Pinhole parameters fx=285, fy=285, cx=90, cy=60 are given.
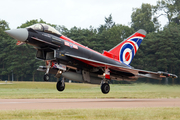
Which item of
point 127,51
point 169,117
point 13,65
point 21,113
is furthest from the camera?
point 13,65

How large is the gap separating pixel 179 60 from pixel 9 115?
62099 millimetres

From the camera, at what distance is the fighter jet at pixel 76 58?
64.5 ft

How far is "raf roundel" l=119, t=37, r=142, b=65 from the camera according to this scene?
81.5ft

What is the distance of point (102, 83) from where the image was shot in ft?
74.0

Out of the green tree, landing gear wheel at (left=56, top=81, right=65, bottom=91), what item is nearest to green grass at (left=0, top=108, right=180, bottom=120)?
landing gear wheel at (left=56, top=81, right=65, bottom=91)

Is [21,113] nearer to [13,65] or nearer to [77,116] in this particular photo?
[77,116]

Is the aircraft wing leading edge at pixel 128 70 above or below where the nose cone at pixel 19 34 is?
below

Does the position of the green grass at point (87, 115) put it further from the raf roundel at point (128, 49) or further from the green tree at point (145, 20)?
the green tree at point (145, 20)

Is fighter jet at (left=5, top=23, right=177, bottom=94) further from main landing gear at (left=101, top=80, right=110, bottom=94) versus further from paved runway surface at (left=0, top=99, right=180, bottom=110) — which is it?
paved runway surface at (left=0, top=99, right=180, bottom=110)

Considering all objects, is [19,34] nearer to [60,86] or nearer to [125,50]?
[60,86]

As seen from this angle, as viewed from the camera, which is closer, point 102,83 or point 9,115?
point 9,115

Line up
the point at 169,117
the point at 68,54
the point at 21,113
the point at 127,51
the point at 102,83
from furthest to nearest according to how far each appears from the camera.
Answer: the point at 127,51 → the point at 102,83 → the point at 68,54 → the point at 21,113 → the point at 169,117

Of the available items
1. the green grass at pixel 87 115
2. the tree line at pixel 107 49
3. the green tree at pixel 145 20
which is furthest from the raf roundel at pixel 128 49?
the green tree at pixel 145 20

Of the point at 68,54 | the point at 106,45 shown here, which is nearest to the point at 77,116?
the point at 68,54
